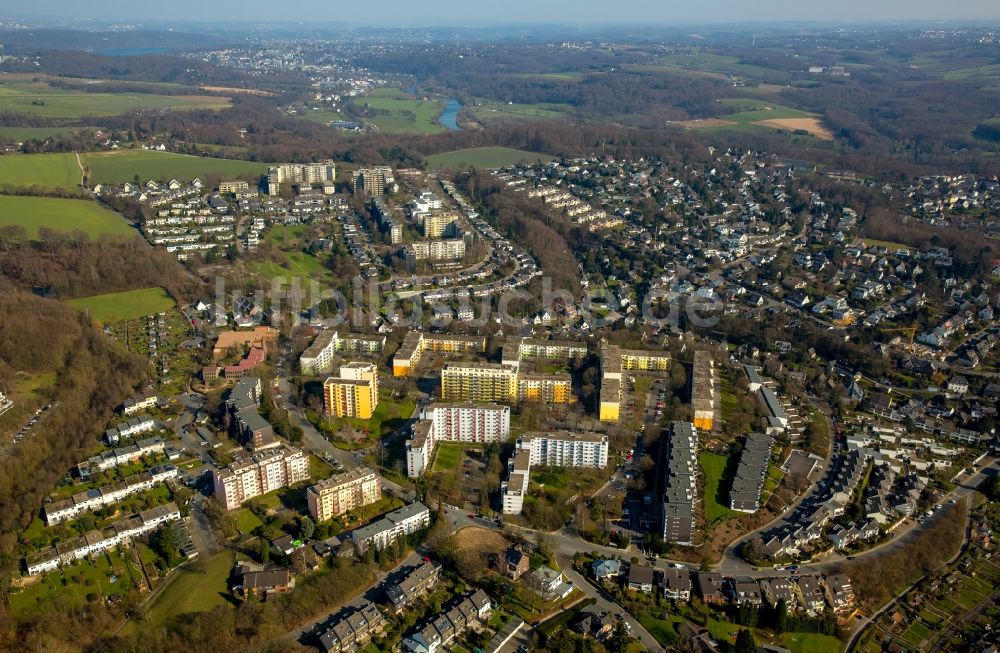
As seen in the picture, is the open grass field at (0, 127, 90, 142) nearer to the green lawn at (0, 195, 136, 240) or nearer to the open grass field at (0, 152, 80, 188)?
the open grass field at (0, 152, 80, 188)

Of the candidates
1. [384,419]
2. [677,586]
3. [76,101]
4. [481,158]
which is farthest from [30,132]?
[677,586]

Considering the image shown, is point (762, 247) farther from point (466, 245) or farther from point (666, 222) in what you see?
point (466, 245)

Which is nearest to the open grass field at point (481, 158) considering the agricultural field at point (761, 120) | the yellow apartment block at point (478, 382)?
the agricultural field at point (761, 120)

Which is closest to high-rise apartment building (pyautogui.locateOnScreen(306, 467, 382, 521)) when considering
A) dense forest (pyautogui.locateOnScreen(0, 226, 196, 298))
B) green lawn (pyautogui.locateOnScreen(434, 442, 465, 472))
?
green lawn (pyautogui.locateOnScreen(434, 442, 465, 472))

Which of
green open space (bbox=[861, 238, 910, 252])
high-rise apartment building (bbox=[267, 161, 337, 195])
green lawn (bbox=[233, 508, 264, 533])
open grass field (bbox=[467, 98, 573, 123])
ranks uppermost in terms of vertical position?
open grass field (bbox=[467, 98, 573, 123])

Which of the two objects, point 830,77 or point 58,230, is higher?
point 830,77

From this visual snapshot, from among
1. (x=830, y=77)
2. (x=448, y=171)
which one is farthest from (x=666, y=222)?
(x=830, y=77)
